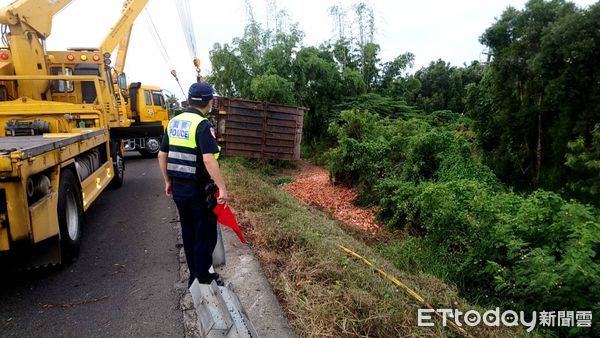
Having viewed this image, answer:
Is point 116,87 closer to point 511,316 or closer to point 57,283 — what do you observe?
point 57,283

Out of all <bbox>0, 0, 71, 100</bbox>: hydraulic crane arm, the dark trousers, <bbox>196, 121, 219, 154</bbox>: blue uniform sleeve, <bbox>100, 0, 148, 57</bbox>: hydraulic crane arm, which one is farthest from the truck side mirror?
<bbox>196, 121, 219, 154</bbox>: blue uniform sleeve

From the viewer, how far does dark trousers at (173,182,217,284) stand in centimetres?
341

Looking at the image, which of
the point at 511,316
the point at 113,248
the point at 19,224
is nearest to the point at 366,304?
the point at 511,316

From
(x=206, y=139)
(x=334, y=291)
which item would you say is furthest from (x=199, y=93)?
(x=334, y=291)

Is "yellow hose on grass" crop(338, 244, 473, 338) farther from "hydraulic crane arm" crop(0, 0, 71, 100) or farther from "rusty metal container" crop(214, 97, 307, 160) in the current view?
"rusty metal container" crop(214, 97, 307, 160)

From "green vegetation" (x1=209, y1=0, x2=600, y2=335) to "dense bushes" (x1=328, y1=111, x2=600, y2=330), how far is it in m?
0.02

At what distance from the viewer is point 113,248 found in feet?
17.0

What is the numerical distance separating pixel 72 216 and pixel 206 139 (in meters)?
2.80

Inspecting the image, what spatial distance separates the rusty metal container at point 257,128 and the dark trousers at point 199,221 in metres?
9.96

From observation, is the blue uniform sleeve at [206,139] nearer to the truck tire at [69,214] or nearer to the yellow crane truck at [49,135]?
the yellow crane truck at [49,135]

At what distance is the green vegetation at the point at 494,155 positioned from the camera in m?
4.87

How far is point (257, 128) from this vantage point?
1380cm

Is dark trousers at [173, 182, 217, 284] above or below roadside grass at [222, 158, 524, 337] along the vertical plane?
above

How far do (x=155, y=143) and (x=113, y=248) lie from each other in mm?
10012
